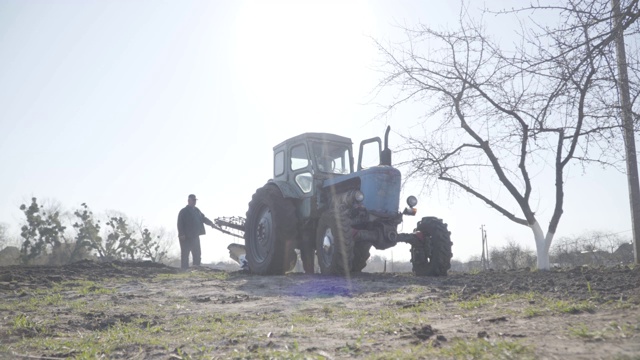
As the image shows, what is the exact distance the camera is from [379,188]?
860 centimetres

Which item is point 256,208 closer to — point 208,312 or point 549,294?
point 208,312

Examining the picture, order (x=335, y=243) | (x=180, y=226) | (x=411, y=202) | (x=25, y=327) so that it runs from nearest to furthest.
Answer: (x=25, y=327)
(x=335, y=243)
(x=411, y=202)
(x=180, y=226)

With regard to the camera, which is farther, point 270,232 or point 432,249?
point 270,232

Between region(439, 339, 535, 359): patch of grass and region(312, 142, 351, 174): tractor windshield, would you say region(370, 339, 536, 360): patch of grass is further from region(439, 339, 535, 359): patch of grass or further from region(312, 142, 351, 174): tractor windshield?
region(312, 142, 351, 174): tractor windshield

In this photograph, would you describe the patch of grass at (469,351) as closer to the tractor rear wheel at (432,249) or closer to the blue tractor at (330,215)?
the blue tractor at (330,215)

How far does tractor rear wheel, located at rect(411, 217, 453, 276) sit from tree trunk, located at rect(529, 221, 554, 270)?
1482 mm

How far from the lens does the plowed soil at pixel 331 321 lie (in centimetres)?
264

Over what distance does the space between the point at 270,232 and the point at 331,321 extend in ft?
19.8

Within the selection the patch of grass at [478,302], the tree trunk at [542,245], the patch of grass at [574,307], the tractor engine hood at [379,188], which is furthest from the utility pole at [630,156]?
the tractor engine hood at [379,188]

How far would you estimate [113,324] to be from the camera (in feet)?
14.7

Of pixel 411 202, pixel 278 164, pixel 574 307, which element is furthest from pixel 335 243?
pixel 574 307

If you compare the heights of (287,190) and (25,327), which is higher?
(287,190)

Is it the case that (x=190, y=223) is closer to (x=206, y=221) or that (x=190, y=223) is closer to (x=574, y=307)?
(x=206, y=221)

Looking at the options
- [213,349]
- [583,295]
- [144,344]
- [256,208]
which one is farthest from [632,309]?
[256,208]
